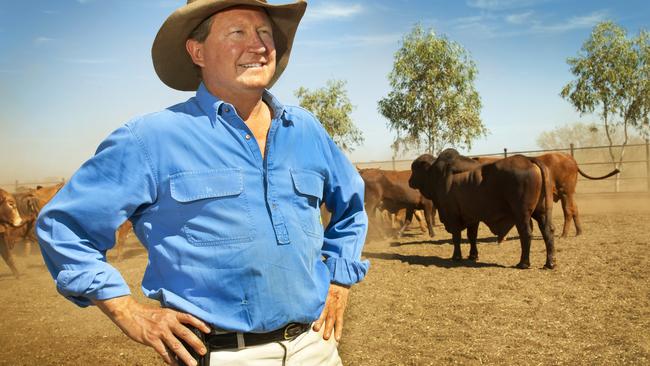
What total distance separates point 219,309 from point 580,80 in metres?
27.5

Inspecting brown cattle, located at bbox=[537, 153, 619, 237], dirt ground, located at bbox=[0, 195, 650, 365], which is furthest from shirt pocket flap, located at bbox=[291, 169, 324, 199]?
brown cattle, located at bbox=[537, 153, 619, 237]

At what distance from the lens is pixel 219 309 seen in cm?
175

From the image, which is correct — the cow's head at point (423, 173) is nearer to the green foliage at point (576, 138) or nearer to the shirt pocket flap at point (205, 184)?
the shirt pocket flap at point (205, 184)

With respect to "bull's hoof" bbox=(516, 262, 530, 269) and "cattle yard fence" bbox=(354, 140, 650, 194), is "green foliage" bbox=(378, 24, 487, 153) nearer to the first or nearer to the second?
"cattle yard fence" bbox=(354, 140, 650, 194)

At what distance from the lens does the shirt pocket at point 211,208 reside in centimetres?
176

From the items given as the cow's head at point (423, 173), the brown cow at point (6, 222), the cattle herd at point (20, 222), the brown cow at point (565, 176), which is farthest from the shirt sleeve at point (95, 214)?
the brown cow at point (565, 176)

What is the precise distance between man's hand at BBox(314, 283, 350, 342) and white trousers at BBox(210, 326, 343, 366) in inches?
1.2

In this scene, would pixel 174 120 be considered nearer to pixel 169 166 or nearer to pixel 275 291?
pixel 169 166

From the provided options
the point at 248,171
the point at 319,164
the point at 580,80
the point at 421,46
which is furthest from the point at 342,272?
the point at 580,80

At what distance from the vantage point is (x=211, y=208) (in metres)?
1.78

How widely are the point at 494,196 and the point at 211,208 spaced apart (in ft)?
27.9

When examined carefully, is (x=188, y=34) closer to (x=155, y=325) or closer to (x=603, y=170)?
(x=155, y=325)

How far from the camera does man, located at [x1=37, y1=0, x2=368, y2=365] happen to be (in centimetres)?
169

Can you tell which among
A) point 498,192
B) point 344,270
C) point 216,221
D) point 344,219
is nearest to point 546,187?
point 498,192
